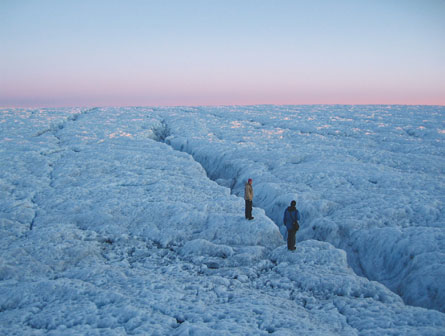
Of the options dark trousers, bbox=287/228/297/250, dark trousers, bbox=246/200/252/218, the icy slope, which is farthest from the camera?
dark trousers, bbox=246/200/252/218

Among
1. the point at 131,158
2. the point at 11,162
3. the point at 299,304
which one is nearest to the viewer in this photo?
the point at 299,304

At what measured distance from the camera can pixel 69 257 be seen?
834 centimetres

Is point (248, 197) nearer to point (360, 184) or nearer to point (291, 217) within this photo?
point (291, 217)

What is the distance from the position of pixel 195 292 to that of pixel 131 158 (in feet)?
44.8

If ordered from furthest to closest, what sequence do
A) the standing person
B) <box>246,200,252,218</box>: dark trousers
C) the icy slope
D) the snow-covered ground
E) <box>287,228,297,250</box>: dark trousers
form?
<box>246,200,252,218</box>: dark trousers
the standing person
<box>287,228,297,250</box>: dark trousers
the icy slope
the snow-covered ground

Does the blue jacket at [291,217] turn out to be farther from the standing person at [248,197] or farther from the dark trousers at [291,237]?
the standing person at [248,197]

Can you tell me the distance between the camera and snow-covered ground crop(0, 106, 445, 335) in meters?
5.67

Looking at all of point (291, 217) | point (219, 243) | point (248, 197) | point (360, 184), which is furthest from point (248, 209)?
point (360, 184)

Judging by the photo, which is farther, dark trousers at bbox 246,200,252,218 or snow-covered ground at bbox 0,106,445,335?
dark trousers at bbox 246,200,252,218

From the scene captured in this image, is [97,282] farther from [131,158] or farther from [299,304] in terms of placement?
[131,158]

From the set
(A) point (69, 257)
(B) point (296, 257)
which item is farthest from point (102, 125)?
(B) point (296, 257)

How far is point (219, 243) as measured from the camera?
9508 millimetres

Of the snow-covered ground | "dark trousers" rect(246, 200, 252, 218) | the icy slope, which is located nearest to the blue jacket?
the snow-covered ground

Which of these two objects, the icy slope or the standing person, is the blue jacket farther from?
the icy slope
